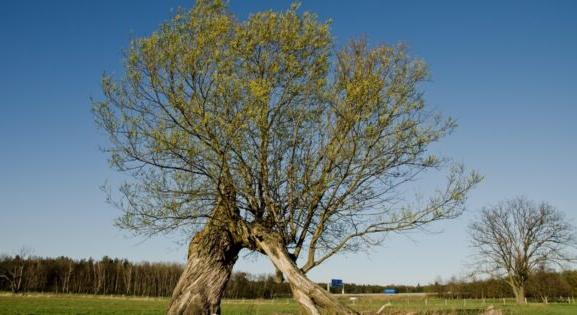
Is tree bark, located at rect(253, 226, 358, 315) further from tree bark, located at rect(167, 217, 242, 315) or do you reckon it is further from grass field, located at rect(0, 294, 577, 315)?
tree bark, located at rect(167, 217, 242, 315)

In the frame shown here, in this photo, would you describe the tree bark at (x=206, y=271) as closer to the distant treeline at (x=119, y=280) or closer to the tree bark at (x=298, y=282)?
the tree bark at (x=298, y=282)

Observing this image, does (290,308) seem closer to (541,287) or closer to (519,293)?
(519,293)

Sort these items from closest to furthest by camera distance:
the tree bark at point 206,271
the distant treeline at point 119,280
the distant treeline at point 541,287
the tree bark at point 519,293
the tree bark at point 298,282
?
the tree bark at point 298,282 → the tree bark at point 206,271 → the tree bark at point 519,293 → the distant treeline at point 541,287 → the distant treeline at point 119,280

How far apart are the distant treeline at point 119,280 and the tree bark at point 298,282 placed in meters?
74.1

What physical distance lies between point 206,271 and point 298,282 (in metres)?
4.12

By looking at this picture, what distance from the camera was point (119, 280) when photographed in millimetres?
113875

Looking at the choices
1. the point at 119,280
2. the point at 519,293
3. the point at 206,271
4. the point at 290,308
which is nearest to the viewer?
the point at 206,271

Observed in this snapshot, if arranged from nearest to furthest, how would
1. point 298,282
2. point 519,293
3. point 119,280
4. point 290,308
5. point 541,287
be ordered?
point 298,282, point 290,308, point 519,293, point 541,287, point 119,280

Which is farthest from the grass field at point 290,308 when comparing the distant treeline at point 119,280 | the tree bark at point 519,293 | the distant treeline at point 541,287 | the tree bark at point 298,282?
the distant treeline at point 119,280

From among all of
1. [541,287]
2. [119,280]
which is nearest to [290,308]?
[541,287]

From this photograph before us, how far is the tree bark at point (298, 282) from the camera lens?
13.6 metres

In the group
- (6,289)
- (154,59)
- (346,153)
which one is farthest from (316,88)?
(6,289)

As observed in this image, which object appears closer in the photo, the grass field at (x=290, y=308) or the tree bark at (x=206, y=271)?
the tree bark at (x=206, y=271)

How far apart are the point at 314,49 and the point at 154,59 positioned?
4973 millimetres
